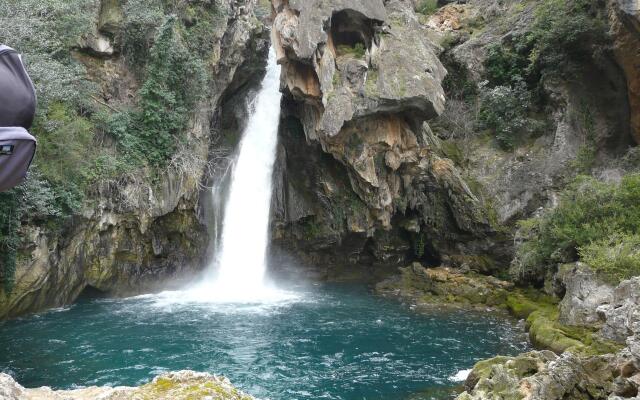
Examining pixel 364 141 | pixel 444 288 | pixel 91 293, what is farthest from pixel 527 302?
pixel 91 293

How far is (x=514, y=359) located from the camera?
10.9 metres

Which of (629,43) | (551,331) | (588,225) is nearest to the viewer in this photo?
(551,331)

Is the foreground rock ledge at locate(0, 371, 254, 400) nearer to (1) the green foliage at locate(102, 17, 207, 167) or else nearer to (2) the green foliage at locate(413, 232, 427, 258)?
(1) the green foliage at locate(102, 17, 207, 167)

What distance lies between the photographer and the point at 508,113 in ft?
90.5

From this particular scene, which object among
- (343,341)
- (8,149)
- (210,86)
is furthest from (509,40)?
(8,149)

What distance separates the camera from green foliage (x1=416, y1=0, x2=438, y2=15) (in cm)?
3756

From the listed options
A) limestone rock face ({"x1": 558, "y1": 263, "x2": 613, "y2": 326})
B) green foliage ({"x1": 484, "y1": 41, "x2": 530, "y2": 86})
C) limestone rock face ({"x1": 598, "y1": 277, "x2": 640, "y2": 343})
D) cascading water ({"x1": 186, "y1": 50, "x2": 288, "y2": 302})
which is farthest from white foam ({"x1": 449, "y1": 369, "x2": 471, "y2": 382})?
green foliage ({"x1": 484, "y1": 41, "x2": 530, "y2": 86})

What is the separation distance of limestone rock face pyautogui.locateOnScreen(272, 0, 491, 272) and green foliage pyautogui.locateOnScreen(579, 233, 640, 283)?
9.50m

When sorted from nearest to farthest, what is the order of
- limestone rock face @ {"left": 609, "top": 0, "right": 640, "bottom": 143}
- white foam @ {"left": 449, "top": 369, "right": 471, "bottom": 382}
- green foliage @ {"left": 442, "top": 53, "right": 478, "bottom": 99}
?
white foam @ {"left": 449, "top": 369, "right": 471, "bottom": 382} → limestone rock face @ {"left": 609, "top": 0, "right": 640, "bottom": 143} → green foliage @ {"left": 442, "top": 53, "right": 478, "bottom": 99}

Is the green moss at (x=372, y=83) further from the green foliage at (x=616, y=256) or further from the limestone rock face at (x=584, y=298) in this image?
the limestone rock face at (x=584, y=298)

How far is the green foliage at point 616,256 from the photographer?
14.9 metres

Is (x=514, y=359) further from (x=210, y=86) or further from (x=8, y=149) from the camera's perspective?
(x=210, y=86)

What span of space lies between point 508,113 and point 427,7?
1424 cm

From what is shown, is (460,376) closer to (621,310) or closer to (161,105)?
(621,310)
